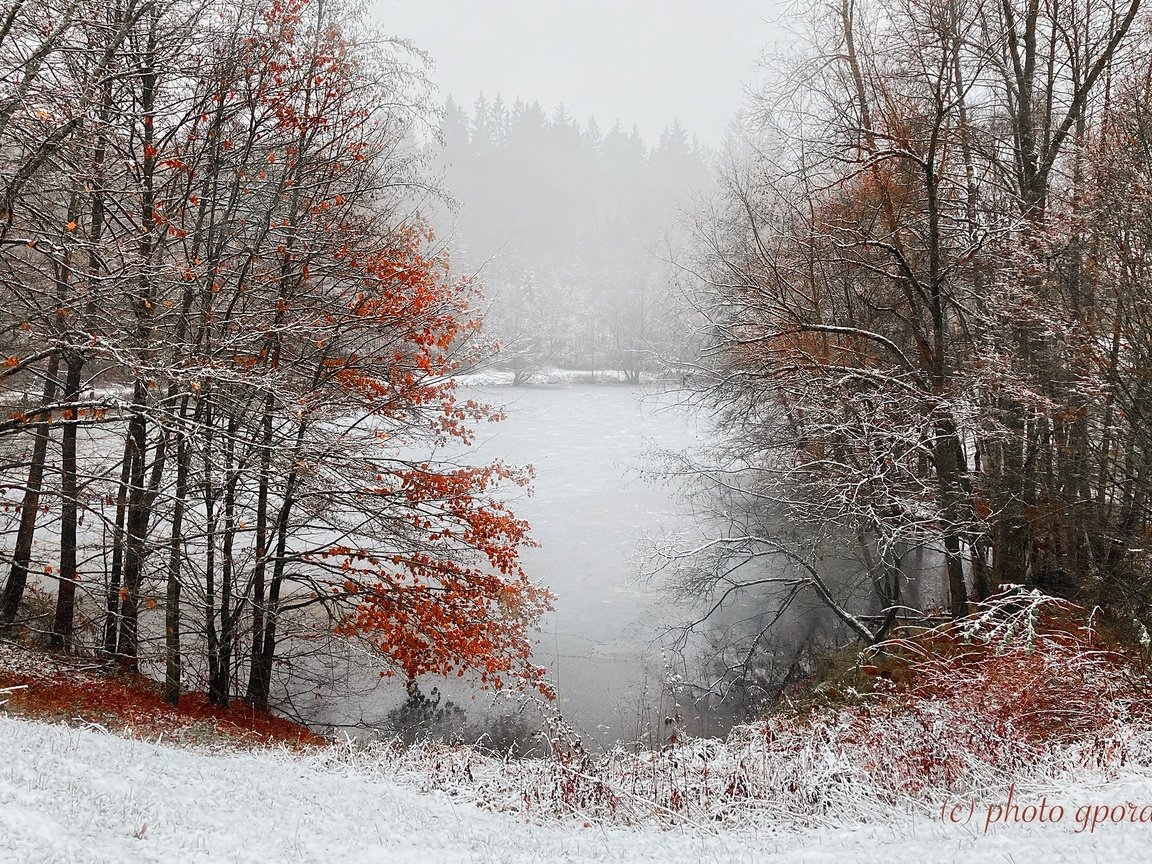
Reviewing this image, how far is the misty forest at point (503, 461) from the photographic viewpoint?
5008 millimetres

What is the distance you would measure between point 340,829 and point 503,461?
5.93 meters

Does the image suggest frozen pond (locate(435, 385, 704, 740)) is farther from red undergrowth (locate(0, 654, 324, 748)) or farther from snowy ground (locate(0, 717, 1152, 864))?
snowy ground (locate(0, 717, 1152, 864))

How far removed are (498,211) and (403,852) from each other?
7799cm

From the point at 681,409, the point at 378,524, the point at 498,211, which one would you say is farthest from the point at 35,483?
the point at 498,211

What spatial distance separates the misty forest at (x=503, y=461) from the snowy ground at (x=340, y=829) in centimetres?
4

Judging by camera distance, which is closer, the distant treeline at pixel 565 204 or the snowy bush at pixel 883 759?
the snowy bush at pixel 883 759

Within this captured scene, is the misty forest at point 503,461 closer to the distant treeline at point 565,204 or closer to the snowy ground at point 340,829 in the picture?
the snowy ground at point 340,829

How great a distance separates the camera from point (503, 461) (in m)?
9.86

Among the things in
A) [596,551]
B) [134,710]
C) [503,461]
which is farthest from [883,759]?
[596,551]

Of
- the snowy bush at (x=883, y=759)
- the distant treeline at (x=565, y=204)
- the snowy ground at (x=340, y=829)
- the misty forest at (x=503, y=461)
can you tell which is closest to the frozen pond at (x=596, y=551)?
the misty forest at (x=503, y=461)

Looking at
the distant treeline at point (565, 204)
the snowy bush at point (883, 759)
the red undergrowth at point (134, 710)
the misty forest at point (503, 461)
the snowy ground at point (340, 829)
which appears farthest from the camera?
the distant treeline at point (565, 204)

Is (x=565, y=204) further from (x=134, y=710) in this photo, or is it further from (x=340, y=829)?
(x=340, y=829)

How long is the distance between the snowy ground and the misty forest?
0.15ft

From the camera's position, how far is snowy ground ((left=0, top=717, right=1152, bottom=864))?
3477mm
